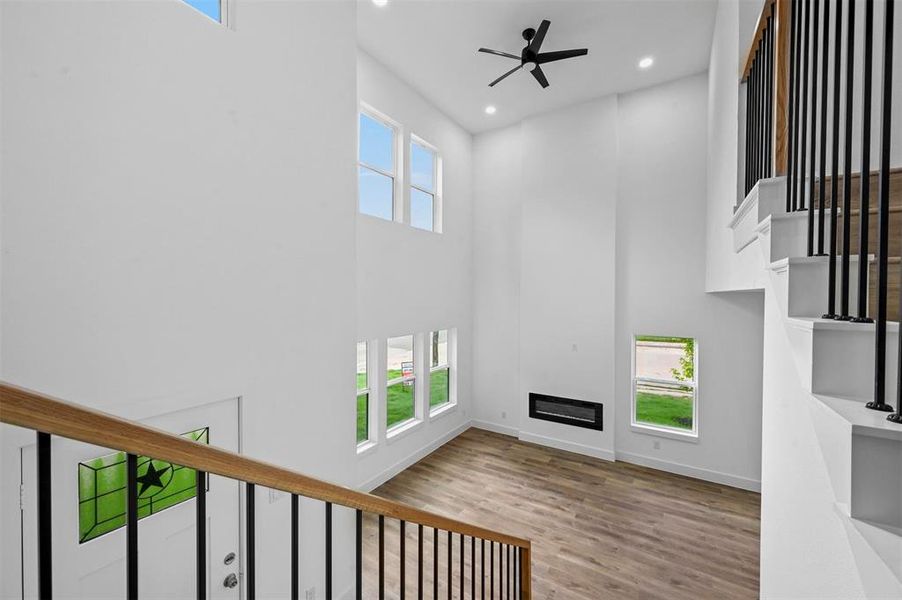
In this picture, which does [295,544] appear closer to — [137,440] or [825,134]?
[137,440]

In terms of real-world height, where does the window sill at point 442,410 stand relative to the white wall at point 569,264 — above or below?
below

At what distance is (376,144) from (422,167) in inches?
39.8

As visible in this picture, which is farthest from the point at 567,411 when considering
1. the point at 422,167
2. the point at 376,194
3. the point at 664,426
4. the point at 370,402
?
the point at 422,167

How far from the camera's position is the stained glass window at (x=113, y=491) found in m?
1.76

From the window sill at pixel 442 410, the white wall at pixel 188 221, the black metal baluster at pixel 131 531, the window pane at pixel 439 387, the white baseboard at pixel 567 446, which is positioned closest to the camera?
the black metal baluster at pixel 131 531

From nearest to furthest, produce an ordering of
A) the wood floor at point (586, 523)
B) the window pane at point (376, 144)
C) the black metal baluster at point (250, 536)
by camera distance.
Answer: the black metal baluster at point (250, 536)
the wood floor at point (586, 523)
the window pane at point (376, 144)

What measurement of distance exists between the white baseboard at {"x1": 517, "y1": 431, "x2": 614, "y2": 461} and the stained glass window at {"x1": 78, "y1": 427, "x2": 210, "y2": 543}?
479cm

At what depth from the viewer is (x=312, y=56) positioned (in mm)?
2746

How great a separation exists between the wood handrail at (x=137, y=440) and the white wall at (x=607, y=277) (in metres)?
5.00

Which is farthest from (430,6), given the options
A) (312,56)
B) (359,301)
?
(359,301)

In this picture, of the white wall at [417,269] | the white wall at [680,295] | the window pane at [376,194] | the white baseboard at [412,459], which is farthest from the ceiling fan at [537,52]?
the white baseboard at [412,459]

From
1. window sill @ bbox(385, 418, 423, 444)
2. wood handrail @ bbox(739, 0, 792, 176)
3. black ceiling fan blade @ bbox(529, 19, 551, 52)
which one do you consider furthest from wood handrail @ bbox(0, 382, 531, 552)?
black ceiling fan blade @ bbox(529, 19, 551, 52)

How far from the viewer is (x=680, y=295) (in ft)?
16.2

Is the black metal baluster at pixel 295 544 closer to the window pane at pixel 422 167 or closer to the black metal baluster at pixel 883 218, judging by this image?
the black metal baluster at pixel 883 218
